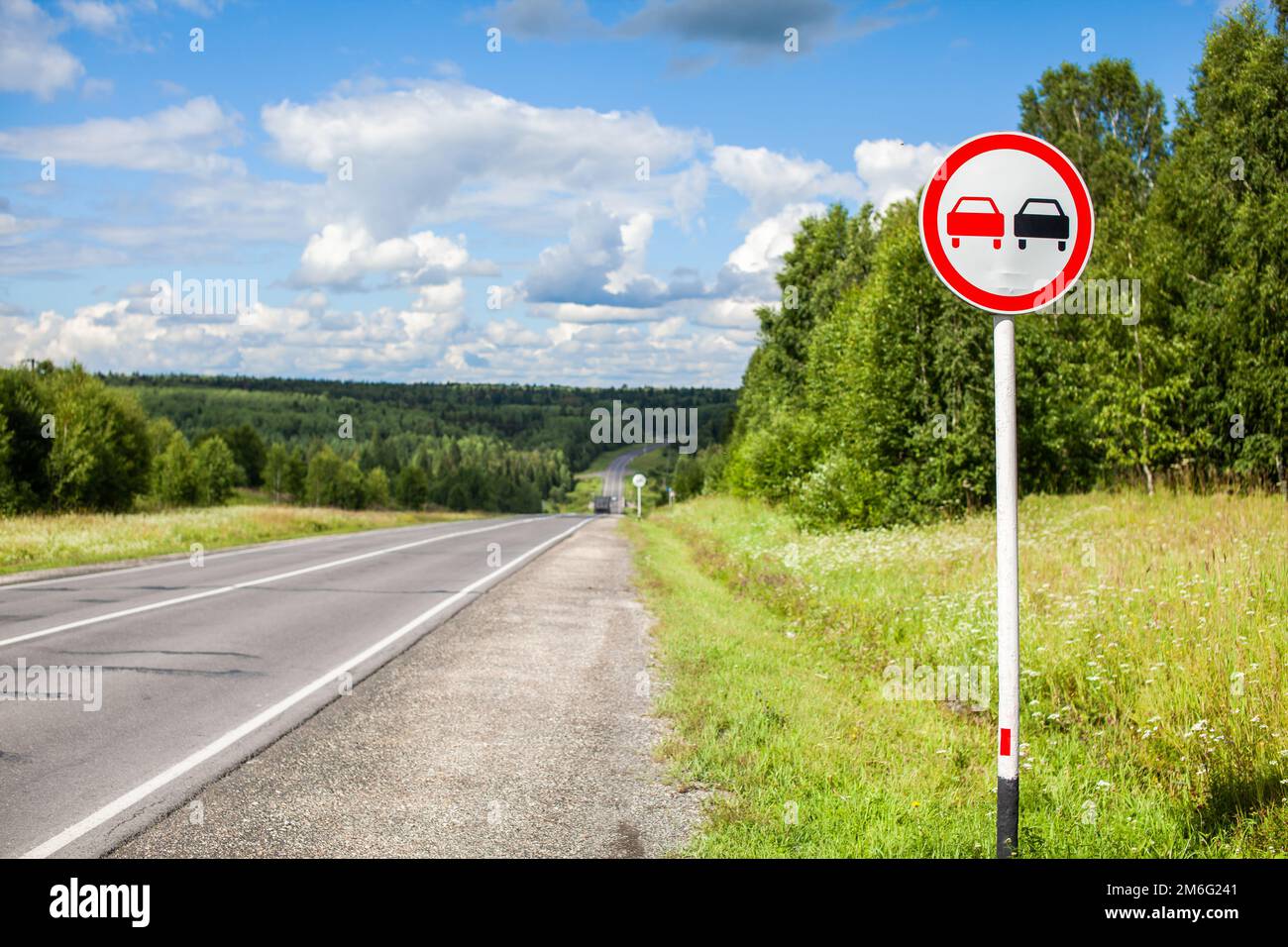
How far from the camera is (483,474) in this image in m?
148

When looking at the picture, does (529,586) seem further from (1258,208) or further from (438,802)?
(1258,208)

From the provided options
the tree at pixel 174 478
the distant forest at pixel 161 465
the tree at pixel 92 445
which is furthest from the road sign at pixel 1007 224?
the tree at pixel 174 478

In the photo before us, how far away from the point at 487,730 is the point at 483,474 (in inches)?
5693

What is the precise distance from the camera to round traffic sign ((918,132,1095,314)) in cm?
383

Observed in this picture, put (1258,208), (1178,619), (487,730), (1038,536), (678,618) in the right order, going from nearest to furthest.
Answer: (487,730)
(1178,619)
(678,618)
(1038,536)
(1258,208)

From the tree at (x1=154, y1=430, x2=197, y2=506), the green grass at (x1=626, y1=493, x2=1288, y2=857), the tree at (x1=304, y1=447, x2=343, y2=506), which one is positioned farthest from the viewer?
the tree at (x1=304, y1=447, x2=343, y2=506)

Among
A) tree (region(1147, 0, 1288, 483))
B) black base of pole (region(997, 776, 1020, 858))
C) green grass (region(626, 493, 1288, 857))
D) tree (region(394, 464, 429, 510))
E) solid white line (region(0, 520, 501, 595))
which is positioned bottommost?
tree (region(394, 464, 429, 510))

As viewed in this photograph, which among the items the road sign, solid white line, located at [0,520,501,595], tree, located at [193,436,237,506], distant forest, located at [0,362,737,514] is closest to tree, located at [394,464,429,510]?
distant forest, located at [0,362,737,514]

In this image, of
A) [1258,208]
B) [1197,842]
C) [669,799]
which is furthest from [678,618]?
[1258,208]

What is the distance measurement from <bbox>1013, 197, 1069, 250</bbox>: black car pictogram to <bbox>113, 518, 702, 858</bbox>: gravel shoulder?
3324mm

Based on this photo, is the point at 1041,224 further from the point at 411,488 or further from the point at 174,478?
the point at 411,488

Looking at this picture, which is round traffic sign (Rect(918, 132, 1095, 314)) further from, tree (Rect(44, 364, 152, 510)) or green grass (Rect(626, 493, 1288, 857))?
tree (Rect(44, 364, 152, 510))

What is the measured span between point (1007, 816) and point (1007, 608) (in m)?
0.90

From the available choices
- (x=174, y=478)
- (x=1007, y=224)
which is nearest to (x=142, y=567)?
(x=1007, y=224)
